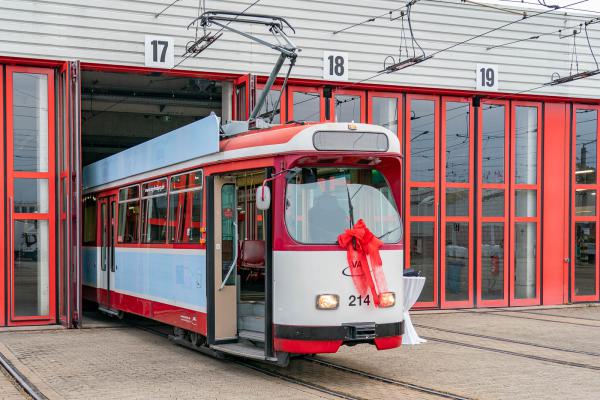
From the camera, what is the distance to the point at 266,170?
9.51 m

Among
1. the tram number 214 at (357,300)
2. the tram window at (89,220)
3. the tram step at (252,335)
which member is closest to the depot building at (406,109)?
the tram window at (89,220)

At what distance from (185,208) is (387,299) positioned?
3.45 meters

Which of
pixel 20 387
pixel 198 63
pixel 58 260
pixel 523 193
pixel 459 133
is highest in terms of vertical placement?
pixel 198 63

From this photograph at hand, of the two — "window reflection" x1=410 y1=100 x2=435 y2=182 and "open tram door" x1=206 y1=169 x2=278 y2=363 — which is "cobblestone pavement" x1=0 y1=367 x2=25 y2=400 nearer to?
"open tram door" x1=206 y1=169 x2=278 y2=363

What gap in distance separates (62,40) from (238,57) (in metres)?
3.30

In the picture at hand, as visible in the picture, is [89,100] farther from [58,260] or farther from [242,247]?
[242,247]

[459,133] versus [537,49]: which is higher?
[537,49]

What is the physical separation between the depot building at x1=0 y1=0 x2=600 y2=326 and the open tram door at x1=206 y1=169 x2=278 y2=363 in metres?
4.93

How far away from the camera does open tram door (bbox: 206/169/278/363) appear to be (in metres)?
10.2

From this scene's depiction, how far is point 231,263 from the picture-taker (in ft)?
34.1

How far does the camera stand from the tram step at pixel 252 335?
9.72 m

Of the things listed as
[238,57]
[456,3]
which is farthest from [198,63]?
[456,3]

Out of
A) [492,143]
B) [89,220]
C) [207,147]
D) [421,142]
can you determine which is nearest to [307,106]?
[421,142]

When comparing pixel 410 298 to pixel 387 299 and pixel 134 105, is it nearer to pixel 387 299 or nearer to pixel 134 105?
pixel 387 299
